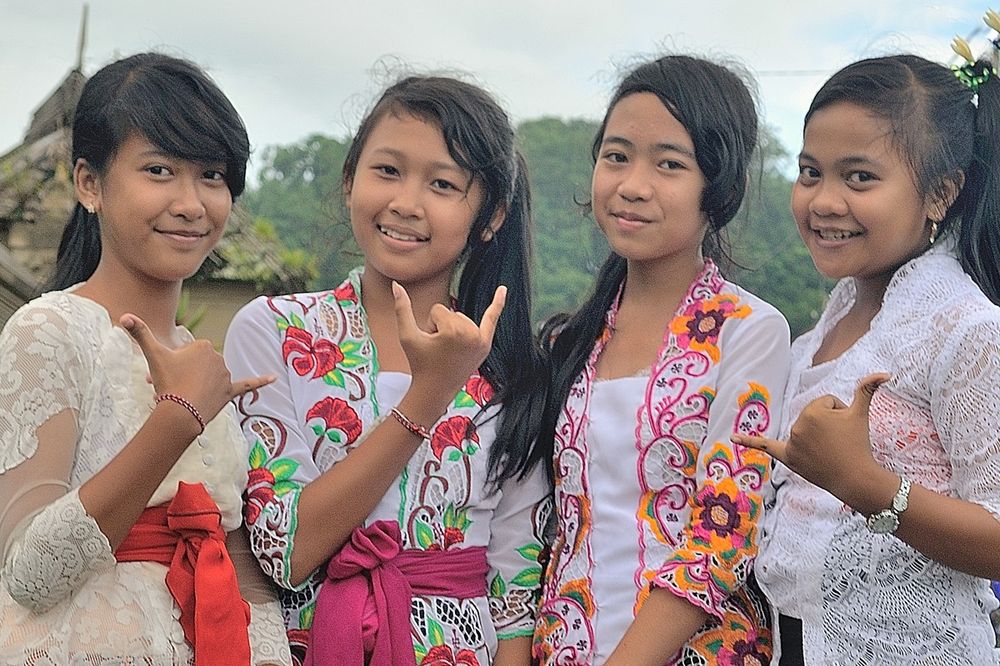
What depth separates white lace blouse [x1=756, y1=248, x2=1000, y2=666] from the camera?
1.98 m

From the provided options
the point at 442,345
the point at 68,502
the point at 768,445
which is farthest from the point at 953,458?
the point at 68,502

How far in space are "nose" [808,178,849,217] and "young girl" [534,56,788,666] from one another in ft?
0.61

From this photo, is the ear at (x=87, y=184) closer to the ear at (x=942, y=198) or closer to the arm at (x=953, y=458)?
the arm at (x=953, y=458)

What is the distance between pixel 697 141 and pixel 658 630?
3.28ft

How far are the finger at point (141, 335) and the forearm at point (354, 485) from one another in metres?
0.44

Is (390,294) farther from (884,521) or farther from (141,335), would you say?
(884,521)

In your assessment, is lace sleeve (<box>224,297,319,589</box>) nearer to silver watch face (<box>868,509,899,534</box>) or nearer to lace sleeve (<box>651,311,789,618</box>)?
lace sleeve (<box>651,311,789,618</box>)

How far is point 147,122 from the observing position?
2148 millimetres

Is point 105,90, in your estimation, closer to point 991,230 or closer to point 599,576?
point 599,576

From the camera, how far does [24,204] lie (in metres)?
7.73

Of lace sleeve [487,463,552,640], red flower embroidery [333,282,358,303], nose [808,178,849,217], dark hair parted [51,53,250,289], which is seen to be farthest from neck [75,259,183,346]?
nose [808,178,849,217]

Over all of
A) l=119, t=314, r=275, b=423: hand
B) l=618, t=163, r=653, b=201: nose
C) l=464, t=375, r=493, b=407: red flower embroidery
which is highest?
l=618, t=163, r=653, b=201: nose

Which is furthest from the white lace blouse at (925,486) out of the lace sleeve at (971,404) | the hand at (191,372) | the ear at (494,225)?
the hand at (191,372)

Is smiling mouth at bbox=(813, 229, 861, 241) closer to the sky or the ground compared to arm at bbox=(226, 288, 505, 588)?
closer to the sky
